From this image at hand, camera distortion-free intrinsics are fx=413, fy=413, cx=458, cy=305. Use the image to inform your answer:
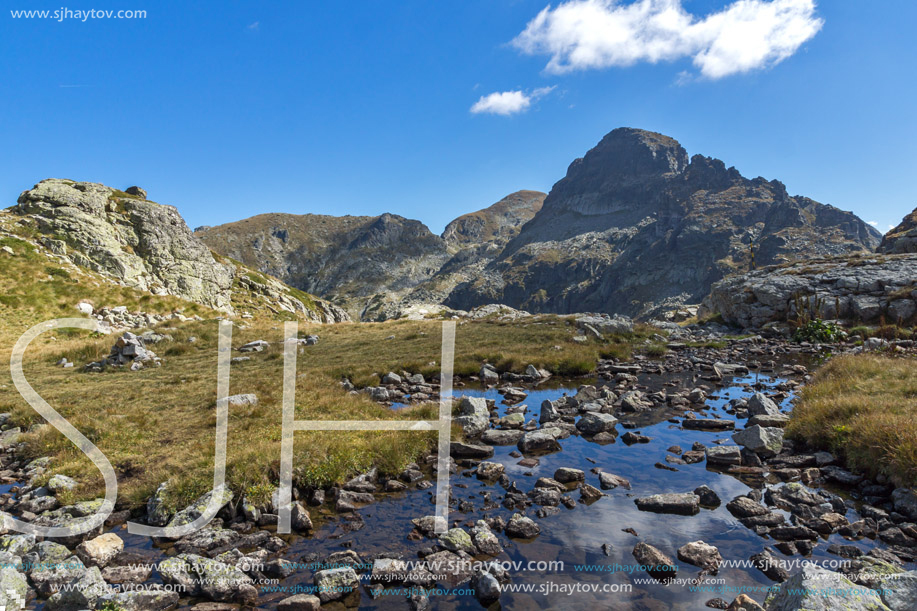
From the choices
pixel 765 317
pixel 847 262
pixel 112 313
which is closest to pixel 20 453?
pixel 112 313

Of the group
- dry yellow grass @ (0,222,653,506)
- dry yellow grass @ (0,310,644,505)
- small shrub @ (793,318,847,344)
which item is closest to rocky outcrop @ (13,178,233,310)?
dry yellow grass @ (0,222,653,506)

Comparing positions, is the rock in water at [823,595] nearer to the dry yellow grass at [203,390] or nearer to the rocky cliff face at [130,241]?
the dry yellow grass at [203,390]

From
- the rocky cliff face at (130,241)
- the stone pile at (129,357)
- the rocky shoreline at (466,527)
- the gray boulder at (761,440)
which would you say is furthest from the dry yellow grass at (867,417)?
the rocky cliff face at (130,241)

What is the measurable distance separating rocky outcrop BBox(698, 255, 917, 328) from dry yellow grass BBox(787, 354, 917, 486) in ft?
116

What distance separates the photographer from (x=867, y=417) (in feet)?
39.6

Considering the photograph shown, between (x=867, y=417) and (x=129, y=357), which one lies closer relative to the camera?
(x=867, y=417)

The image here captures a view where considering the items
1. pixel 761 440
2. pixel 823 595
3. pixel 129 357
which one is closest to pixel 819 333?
pixel 761 440

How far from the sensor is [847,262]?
59.1 meters

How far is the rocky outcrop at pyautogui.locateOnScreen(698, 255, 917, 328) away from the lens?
4512 centimetres

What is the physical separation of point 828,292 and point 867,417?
167 feet

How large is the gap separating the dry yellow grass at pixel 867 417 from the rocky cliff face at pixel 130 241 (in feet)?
240

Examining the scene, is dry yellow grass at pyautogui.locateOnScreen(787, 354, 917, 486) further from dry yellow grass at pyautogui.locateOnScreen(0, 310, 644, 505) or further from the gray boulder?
dry yellow grass at pyautogui.locateOnScreen(0, 310, 644, 505)

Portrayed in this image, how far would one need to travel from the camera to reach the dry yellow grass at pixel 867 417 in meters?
10.3

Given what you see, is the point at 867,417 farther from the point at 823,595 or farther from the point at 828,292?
the point at 828,292
